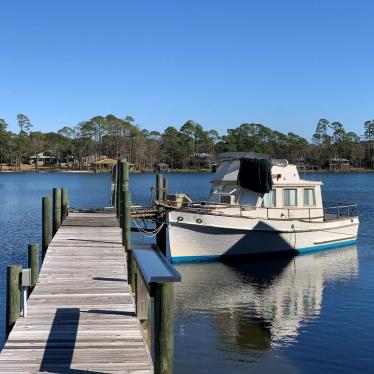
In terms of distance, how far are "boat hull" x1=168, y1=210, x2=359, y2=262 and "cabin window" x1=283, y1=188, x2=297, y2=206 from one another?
40.2 inches

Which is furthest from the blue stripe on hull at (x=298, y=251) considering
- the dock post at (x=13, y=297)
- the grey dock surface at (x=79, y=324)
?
the dock post at (x=13, y=297)

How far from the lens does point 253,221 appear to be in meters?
24.2

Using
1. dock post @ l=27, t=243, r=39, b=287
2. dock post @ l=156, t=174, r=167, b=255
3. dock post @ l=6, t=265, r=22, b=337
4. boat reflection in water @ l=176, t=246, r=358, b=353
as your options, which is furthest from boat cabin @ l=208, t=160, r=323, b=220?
dock post @ l=6, t=265, r=22, b=337

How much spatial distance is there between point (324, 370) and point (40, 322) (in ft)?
21.4

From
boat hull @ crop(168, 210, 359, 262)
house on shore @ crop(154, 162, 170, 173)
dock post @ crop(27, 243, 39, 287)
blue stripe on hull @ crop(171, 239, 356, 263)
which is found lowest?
blue stripe on hull @ crop(171, 239, 356, 263)

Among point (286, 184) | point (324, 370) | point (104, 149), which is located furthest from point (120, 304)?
point (104, 149)

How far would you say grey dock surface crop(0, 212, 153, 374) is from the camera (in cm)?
730

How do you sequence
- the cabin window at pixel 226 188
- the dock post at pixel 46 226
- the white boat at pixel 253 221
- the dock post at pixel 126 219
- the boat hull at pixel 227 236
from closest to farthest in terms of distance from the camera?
1. the dock post at pixel 126 219
2. the dock post at pixel 46 226
3. the boat hull at pixel 227 236
4. the white boat at pixel 253 221
5. the cabin window at pixel 226 188

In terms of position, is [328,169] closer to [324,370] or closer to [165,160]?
[165,160]

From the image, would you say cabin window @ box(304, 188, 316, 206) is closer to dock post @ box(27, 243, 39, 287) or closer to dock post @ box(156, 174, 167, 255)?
dock post @ box(156, 174, 167, 255)

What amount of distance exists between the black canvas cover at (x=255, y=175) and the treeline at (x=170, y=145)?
13618 cm

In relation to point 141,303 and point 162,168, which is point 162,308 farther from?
point 162,168

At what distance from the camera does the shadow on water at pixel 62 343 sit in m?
7.17

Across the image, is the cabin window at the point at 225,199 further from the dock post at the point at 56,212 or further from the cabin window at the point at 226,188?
the dock post at the point at 56,212
